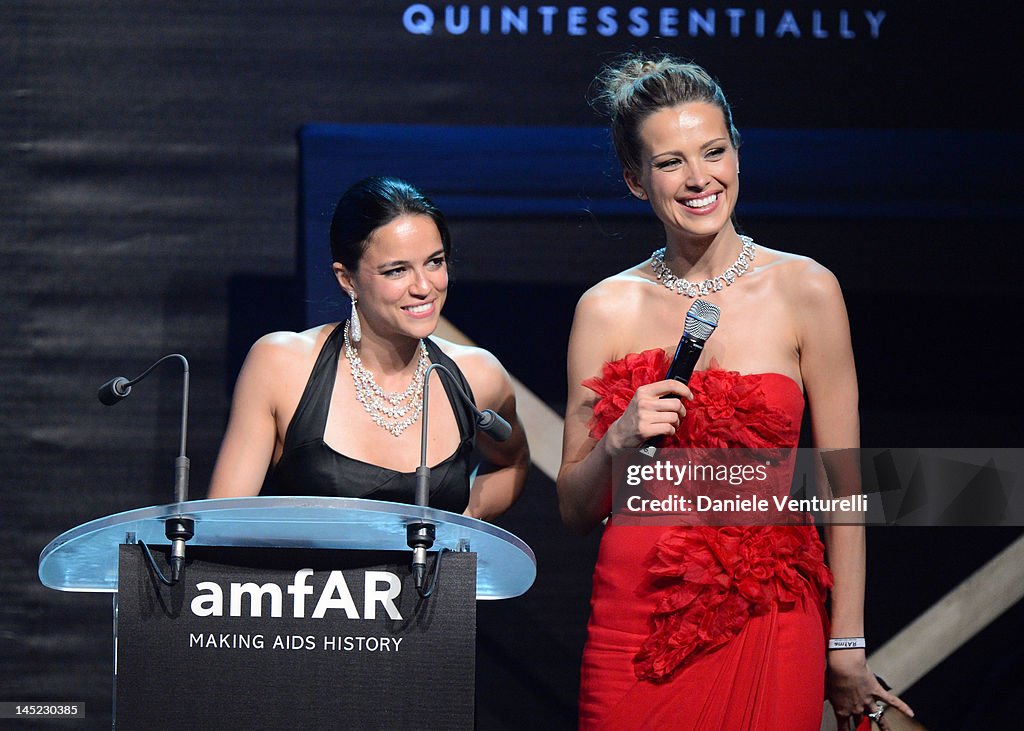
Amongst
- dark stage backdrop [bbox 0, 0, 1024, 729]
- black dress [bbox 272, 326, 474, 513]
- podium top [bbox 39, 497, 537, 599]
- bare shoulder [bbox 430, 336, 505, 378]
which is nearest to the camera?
podium top [bbox 39, 497, 537, 599]

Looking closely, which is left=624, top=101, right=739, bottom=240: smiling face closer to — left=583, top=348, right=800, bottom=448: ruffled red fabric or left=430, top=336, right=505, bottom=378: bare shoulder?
left=583, top=348, right=800, bottom=448: ruffled red fabric

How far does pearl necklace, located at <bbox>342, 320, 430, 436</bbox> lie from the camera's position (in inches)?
110

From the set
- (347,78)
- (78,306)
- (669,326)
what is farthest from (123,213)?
(669,326)

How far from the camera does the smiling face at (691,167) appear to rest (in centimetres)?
244

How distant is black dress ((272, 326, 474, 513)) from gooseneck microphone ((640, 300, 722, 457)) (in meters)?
0.76

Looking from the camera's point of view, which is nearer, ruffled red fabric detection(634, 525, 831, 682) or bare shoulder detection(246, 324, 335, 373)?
ruffled red fabric detection(634, 525, 831, 682)

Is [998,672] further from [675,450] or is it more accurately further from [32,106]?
[32,106]

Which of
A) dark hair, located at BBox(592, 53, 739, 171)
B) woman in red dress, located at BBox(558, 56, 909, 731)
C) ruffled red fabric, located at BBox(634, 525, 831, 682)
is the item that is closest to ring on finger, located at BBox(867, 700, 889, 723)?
woman in red dress, located at BBox(558, 56, 909, 731)

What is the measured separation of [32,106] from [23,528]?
3.78ft

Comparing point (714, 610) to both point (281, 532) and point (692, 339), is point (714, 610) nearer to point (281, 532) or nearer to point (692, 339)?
point (692, 339)

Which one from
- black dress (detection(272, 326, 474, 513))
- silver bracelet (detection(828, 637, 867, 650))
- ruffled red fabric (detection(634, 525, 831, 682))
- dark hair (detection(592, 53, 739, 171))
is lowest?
silver bracelet (detection(828, 637, 867, 650))

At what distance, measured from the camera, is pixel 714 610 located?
2.31 meters

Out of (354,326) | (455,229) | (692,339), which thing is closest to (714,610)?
(692,339)

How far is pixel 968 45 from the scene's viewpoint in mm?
3547
